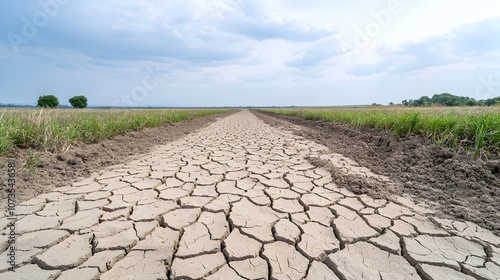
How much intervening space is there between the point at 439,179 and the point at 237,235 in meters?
2.56

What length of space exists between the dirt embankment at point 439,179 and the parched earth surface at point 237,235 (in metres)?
0.18

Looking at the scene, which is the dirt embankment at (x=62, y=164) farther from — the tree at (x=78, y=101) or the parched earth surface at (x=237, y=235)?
the tree at (x=78, y=101)

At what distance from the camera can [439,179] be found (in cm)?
265

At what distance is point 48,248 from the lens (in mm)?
1492

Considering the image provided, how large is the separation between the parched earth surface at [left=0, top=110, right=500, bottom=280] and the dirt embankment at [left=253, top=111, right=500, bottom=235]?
0.60 ft

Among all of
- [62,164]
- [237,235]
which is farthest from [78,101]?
[237,235]

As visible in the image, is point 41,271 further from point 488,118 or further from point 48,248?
point 488,118

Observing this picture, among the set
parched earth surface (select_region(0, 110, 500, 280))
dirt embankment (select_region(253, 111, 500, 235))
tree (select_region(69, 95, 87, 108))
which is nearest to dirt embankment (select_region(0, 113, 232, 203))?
parched earth surface (select_region(0, 110, 500, 280))

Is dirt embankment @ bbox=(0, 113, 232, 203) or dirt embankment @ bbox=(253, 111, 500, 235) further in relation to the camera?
→ dirt embankment @ bbox=(0, 113, 232, 203)

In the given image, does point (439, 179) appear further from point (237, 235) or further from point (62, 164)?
point (62, 164)

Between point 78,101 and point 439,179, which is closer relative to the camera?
point 439,179

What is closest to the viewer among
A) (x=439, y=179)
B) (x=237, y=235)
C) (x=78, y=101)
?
(x=237, y=235)

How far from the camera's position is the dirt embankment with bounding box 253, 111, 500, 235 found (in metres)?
2.01

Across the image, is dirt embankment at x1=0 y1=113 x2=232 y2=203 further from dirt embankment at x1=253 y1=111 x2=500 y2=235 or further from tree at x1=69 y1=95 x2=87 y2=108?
tree at x1=69 y1=95 x2=87 y2=108
